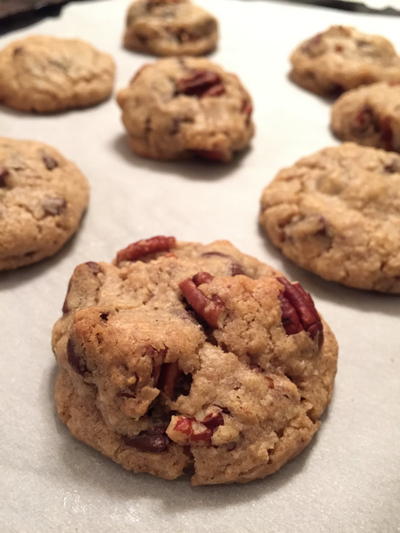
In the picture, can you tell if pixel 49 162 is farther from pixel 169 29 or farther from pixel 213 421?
pixel 169 29

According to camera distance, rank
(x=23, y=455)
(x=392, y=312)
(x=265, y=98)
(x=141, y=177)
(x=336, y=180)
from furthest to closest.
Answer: (x=265, y=98) < (x=141, y=177) < (x=336, y=180) < (x=392, y=312) < (x=23, y=455)

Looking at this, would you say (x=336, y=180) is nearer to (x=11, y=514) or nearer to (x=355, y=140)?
(x=355, y=140)

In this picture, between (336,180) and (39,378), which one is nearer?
(39,378)

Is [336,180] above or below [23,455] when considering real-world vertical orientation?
above

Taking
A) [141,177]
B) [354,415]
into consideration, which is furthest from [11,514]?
[141,177]

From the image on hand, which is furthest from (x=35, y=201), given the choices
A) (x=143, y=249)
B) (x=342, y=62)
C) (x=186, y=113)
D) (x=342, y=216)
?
(x=342, y=62)

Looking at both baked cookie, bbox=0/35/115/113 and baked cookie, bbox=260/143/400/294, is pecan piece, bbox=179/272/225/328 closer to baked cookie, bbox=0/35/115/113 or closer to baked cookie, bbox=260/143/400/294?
baked cookie, bbox=260/143/400/294

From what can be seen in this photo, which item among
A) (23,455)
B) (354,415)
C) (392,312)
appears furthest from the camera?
(392,312)
